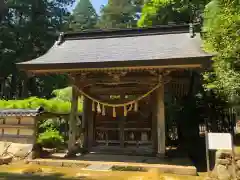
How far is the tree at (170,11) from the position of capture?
723 inches

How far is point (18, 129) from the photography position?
9703 millimetres

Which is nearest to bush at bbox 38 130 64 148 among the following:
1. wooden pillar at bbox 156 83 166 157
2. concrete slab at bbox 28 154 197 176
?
concrete slab at bbox 28 154 197 176

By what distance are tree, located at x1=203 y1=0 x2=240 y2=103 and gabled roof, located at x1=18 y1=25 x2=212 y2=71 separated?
0.50m

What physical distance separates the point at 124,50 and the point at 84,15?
45495 millimetres

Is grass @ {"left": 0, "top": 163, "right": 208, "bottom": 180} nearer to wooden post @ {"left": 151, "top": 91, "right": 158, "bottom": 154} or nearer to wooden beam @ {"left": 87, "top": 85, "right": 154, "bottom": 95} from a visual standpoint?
wooden post @ {"left": 151, "top": 91, "right": 158, "bottom": 154}

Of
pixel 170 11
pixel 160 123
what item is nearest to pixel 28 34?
pixel 170 11

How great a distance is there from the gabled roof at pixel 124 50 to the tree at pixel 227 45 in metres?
0.50

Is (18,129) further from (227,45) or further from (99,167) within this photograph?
(227,45)

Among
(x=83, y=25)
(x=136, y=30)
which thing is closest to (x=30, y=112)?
(x=136, y=30)

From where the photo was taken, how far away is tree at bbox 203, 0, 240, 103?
730cm

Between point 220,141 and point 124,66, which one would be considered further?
point 124,66

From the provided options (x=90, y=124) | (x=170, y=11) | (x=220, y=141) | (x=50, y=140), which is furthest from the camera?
(x=170, y=11)

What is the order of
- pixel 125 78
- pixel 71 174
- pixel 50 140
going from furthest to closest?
pixel 50 140 < pixel 125 78 < pixel 71 174

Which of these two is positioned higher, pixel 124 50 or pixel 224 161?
pixel 124 50
